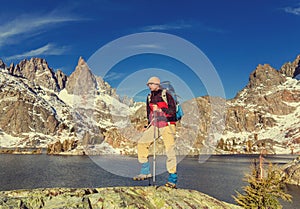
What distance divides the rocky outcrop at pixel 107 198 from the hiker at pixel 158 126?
4.82 ft

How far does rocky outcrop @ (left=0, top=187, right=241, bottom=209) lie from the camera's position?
25.3 feet

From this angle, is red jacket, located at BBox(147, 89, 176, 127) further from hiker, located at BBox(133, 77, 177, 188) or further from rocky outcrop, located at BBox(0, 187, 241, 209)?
rocky outcrop, located at BBox(0, 187, 241, 209)

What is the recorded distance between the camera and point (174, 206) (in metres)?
9.26

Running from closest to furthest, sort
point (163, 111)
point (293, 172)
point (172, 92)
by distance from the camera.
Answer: point (163, 111)
point (172, 92)
point (293, 172)

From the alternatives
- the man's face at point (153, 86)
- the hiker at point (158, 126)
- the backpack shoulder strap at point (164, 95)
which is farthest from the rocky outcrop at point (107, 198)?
A: the man's face at point (153, 86)

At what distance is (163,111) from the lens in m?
11.6

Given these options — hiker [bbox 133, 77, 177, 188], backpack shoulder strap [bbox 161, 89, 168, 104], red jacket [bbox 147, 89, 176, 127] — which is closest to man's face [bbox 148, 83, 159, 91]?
hiker [bbox 133, 77, 177, 188]

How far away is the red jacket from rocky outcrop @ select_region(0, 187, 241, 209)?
2.64 metres

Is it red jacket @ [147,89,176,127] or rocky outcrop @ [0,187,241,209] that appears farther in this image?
red jacket @ [147,89,176,127]

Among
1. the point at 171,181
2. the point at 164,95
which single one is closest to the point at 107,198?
the point at 171,181

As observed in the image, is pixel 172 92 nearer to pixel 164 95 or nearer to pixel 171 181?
pixel 164 95

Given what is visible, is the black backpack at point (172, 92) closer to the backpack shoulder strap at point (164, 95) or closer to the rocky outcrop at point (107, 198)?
the backpack shoulder strap at point (164, 95)

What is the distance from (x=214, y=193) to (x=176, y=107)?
179 feet

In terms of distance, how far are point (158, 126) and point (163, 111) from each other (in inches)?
29.4
